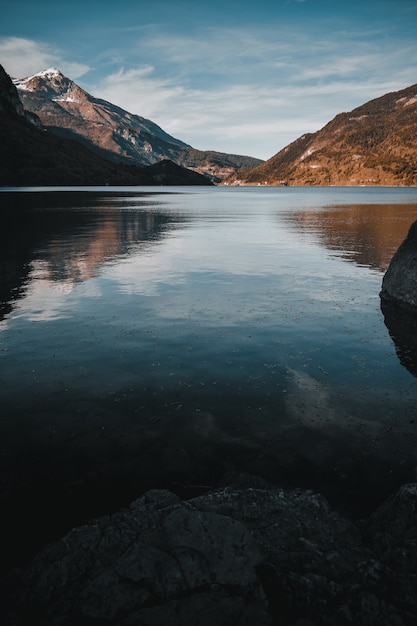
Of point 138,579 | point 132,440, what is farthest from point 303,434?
point 138,579

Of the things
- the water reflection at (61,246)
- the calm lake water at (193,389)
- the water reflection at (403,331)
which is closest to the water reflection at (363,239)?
the calm lake water at (193,389)

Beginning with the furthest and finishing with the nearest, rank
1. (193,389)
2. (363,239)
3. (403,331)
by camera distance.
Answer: (363,239), (403,331), (193,389)

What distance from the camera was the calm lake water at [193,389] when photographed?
7.06 meters

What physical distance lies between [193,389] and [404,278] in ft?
39.7

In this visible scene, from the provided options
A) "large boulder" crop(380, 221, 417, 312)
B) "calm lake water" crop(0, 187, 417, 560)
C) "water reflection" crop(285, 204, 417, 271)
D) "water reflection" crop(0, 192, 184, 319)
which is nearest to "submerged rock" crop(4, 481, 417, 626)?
"calm lake water" crop(0, 187, 417, 560)

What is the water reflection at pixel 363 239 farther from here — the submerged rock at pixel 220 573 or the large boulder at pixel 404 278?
the submerged rock at pixel 220 573

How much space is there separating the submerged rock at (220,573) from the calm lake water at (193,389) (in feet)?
3.46

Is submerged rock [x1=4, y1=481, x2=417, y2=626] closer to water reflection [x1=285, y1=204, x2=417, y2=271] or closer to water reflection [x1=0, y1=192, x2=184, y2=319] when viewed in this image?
water reflection [x1=0, y1=192, x2=184, y2=319]

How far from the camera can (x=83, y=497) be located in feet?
21.7

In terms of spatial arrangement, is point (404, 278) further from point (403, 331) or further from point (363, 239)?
point (363, 239)

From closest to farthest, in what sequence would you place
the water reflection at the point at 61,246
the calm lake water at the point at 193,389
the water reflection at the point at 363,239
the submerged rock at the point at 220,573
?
the submerged rock at the point at 220,573, the calm lake water at the point at 193,389, the water reflection at the point at 61,246, the water reflection at the point at 363,239

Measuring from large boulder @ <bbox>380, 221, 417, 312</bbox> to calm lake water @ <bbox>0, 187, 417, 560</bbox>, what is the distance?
1.00 meters

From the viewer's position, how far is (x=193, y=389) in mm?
10148

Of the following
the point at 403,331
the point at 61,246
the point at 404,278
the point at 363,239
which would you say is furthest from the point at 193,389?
the point at 363,239
